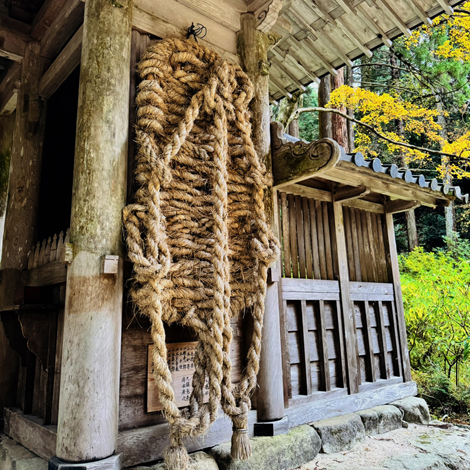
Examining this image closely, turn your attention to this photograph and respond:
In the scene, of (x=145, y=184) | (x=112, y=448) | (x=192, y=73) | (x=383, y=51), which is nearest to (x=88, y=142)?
(x=145, y=184)

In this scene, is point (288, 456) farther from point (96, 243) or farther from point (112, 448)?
point (96, 243)

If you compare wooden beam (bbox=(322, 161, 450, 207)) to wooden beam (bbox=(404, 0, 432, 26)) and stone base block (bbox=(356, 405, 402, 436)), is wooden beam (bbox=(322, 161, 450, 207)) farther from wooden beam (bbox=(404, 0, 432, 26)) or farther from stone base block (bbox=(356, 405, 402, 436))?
stone base block (bbox=(356, 405, 402, 436))

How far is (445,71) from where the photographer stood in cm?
1004

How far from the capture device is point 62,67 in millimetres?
3398

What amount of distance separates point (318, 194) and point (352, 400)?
85.9 inches

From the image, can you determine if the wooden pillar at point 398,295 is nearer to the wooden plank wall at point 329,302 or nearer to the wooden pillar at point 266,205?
the wooden plank wall at point 329,302

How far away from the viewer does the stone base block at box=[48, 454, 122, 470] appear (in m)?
2.01

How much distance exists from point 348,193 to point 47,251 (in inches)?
120

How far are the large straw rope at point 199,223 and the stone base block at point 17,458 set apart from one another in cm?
108

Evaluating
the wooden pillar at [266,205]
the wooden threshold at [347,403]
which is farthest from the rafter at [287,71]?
the wooden threshold at [347,403]

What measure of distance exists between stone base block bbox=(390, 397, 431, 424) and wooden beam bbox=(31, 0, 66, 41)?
208 inches

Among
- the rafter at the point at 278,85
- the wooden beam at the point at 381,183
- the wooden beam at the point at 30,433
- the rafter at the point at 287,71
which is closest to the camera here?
the wooden beam at the point at 30,433

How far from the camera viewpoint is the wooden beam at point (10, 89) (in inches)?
159

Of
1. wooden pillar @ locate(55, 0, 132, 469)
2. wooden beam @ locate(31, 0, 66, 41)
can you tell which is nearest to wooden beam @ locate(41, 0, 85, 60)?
wooden beam @ locate(31, 0, 66, 41)
